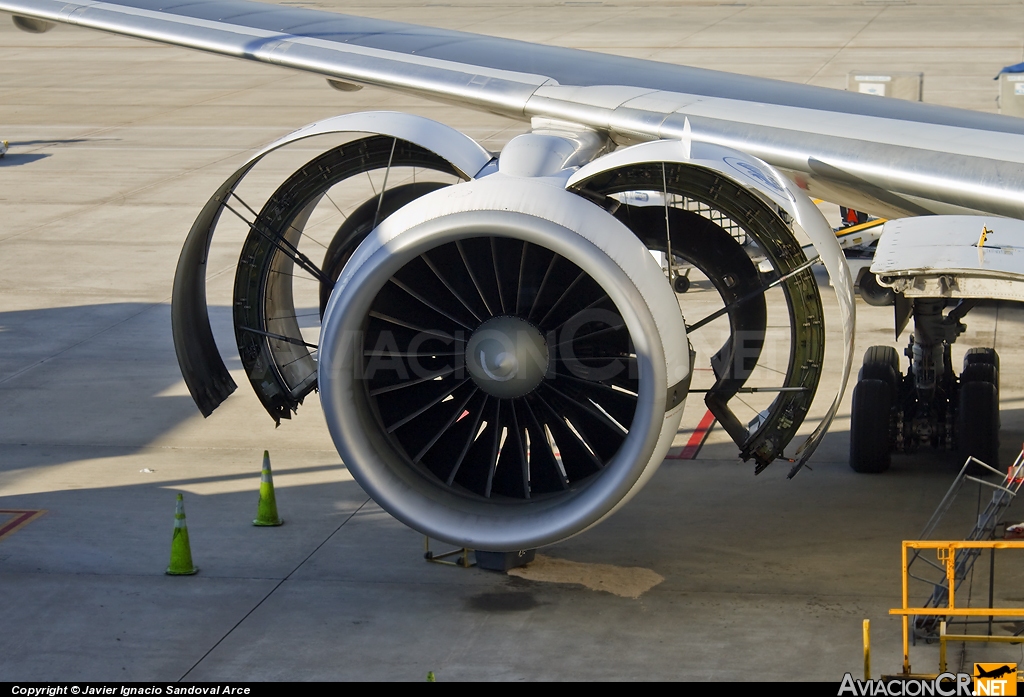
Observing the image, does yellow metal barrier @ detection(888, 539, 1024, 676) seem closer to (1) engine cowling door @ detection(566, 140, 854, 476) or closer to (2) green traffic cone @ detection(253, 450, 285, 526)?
(1) engine cowling door @ detection(566, 140, 854, 476)

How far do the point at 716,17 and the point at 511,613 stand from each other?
4870 centimetres

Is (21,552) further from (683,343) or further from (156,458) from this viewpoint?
(683,343)

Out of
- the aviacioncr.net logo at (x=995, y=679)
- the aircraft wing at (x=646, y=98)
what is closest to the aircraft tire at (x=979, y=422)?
the aircraft wing at (x=646, y=98)

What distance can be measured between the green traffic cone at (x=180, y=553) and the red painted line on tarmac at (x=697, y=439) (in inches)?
190

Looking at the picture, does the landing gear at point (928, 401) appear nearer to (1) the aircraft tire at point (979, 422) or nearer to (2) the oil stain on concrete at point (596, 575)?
(1) the aircraft tire at point (979, 422)

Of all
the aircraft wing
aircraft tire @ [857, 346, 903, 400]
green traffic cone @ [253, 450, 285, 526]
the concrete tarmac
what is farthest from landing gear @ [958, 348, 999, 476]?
green traffic cone @ [253, 450, 285, 526]

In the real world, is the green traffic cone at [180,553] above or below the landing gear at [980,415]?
below

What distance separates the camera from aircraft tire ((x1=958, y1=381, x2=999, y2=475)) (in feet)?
39.7

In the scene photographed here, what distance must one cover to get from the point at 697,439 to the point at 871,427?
6.37 feet

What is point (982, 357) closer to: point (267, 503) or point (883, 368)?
point (883, 368)

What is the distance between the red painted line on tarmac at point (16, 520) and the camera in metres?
11.4

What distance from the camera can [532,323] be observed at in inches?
372

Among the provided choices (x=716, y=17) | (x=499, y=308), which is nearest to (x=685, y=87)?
(x=499, y=308)

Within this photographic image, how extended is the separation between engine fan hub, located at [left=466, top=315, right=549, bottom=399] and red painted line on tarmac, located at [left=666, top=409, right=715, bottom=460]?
13.2 ft
